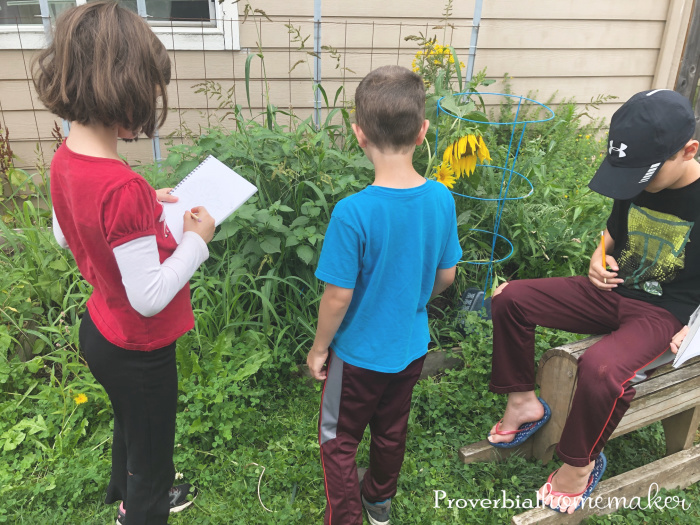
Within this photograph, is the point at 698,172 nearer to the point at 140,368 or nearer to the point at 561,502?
the point at 561,502

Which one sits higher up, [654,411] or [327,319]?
[327,319]

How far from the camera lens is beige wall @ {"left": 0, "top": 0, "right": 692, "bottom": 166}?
4184mm

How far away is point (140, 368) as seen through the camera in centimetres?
152

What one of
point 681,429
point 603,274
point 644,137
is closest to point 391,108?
point 644,137

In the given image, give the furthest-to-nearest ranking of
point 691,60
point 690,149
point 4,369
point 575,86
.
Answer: point 575,86
point 691,60
point 4,369
point 690,149

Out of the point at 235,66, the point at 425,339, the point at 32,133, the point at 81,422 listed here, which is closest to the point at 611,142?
the point at 425,339

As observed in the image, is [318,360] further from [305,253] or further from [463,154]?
[463,154]

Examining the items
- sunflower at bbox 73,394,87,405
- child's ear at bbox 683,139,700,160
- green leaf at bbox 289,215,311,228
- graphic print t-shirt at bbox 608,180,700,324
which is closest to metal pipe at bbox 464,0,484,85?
green leaf at bbox 289,215,311,228

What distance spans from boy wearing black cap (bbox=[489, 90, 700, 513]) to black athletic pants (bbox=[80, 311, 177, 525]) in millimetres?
1321

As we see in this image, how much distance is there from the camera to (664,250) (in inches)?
79.4

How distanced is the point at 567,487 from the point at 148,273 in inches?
65.8

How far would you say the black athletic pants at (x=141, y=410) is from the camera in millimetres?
1516

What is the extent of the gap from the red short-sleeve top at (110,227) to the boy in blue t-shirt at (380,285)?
453 mm

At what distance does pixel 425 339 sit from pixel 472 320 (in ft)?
3.46
